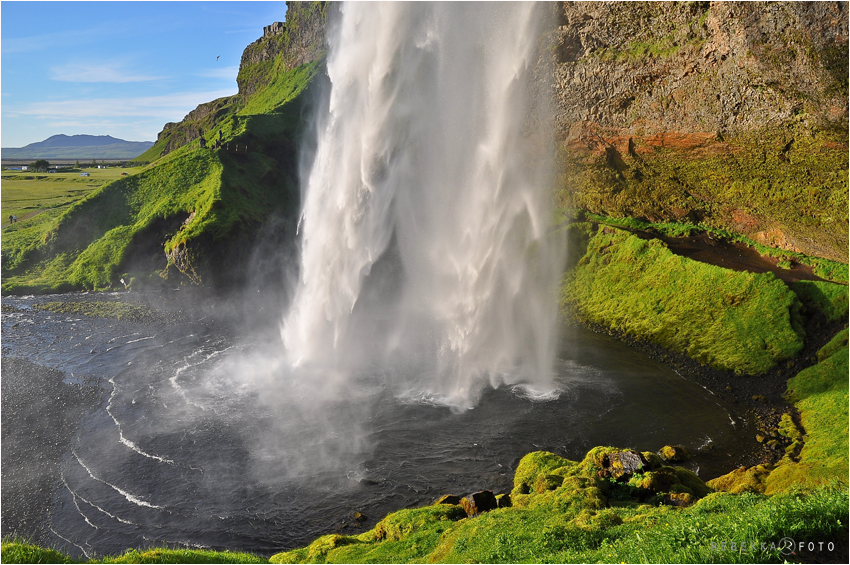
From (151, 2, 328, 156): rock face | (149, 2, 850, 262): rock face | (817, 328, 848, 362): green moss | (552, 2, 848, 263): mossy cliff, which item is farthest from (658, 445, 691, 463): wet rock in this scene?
(151, 2, 328, 156): rock face

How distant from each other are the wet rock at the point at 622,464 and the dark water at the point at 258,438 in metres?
4.30

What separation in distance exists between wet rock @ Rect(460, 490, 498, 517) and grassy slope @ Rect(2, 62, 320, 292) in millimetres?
48026

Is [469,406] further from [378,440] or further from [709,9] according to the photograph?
[709,9]

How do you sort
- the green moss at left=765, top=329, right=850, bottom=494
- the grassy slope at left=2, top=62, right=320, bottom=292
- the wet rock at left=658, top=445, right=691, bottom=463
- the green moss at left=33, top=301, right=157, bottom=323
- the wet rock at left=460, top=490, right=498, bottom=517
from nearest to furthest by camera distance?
the wet rock at left=460, top=490, right=498, bottom=517 < the green moss at left=765, top=329, right=850, bottom=494 < the wet rock at left=658, top=445, right=691, bottom=463 < the green moss at left=33, top=301, right=157, bottom=323 < the grassy slope at left=2, top=62, right=320, bottom=292

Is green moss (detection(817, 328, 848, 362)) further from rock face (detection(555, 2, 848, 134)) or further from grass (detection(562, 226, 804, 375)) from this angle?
rock face (detection(555, 2, 848, 134))

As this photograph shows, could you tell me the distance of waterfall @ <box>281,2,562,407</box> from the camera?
1396 inches

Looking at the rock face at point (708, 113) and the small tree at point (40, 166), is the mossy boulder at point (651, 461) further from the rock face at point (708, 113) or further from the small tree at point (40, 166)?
the small tree at point (40, 166)

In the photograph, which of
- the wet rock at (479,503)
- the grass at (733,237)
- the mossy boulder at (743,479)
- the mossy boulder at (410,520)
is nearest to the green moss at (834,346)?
the grass at (733,237)

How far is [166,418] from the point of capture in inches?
1100

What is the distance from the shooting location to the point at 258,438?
25.8m

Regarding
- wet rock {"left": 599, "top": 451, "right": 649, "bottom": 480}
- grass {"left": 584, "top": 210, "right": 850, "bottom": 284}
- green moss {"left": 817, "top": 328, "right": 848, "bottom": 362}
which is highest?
grass {"left": 584, "top": 210, "right": 850, "bottom": 284}

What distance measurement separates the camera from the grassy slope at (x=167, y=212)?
5944cm

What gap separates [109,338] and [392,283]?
27.0m

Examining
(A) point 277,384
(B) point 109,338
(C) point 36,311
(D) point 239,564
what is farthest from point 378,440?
(C) point 36,311
